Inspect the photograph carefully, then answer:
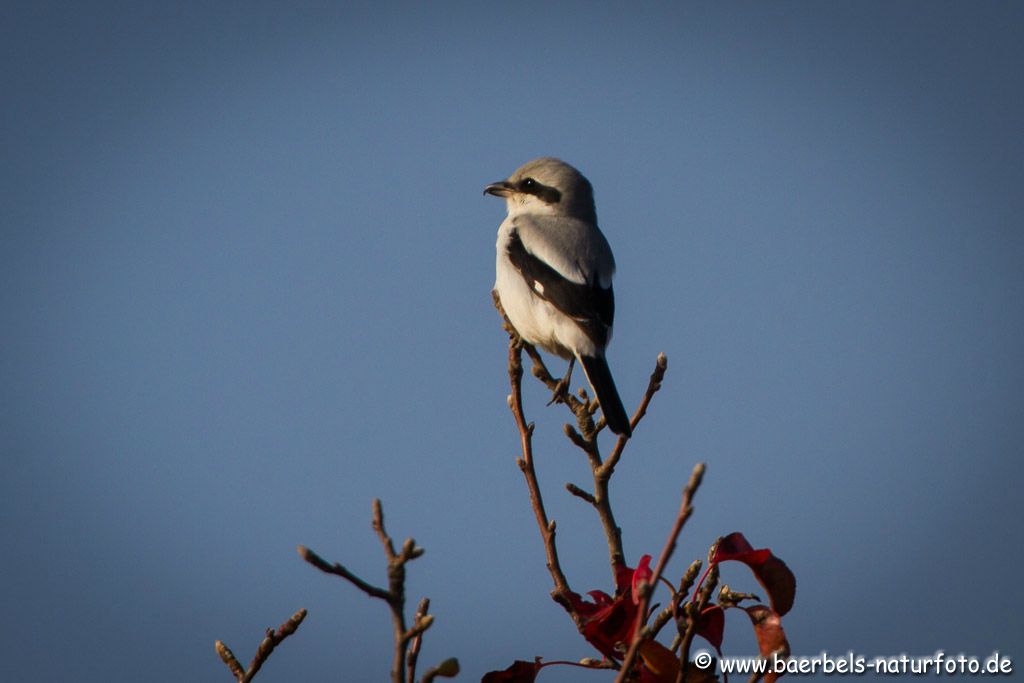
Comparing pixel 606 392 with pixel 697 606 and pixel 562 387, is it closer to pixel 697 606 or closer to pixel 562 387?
pixel 562 387

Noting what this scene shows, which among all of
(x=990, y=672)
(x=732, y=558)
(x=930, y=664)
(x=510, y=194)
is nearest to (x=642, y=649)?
(x=732, y=558)

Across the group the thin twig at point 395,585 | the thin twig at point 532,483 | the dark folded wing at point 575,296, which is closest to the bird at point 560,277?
the dark folded wing at point 575,296

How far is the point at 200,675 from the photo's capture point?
4847cm

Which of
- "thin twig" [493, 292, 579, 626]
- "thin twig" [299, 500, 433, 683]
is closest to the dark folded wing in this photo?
"thin twig" [493, 292, 579, 626]

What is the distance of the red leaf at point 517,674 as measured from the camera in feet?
6.88

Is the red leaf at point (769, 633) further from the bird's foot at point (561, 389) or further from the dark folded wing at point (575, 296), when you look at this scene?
the dark folded wing at point (575, 296)

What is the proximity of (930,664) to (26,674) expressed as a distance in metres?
52.2

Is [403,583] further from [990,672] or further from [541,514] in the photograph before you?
[990,672]

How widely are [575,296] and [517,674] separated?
2987 mm

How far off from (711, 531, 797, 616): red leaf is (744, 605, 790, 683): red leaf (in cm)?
2

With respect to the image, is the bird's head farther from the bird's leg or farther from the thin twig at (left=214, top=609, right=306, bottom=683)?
the thin twig at (left=214, top=609, right=306, bottom=683)

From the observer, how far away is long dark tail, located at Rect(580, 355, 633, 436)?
3.86 metres

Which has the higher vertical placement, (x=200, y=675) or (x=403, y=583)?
(x=200, y=675)

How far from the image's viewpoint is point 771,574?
1.96 metres
